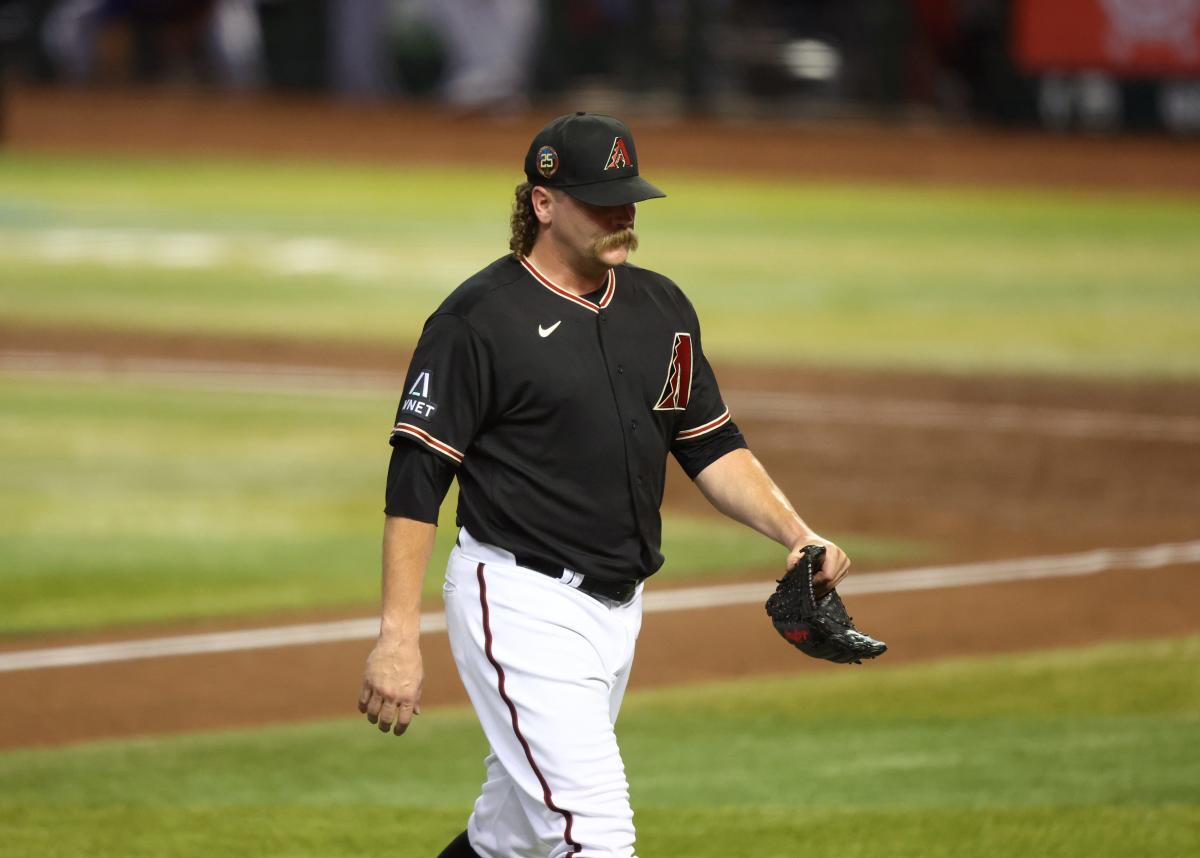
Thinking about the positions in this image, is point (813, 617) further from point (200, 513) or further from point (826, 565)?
point (200, 513)

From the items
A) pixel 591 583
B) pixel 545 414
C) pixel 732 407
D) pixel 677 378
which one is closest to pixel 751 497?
pixel 677 378

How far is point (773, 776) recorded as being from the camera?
6406mm

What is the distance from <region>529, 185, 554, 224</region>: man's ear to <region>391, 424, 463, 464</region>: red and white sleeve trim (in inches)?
21.7

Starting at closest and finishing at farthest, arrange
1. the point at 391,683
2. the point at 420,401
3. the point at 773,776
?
the point at 391,683, the point at 420,401, the point at 773,776

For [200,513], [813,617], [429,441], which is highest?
[429,441]

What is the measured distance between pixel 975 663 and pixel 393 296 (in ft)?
39.1

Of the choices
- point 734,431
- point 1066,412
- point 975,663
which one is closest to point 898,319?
point 1066,412

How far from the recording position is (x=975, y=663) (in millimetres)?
8039

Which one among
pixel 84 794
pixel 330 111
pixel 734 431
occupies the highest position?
pixel 734 431

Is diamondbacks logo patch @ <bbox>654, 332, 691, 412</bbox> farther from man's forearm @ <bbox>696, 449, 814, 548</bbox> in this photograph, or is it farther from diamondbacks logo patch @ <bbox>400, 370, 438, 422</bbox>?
diamondbacks logo patch @ <bbox>400, 370, 438, 422</bbox>

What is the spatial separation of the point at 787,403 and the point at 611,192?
9.96m

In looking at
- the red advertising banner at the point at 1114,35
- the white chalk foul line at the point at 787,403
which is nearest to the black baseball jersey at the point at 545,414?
the white chalk foul line at the point at 787,403

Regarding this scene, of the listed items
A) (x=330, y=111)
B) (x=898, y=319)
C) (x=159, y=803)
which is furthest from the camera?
(x=330, y=111)

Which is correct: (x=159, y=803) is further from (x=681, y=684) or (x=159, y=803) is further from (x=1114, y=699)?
(x=1114, y=699)
